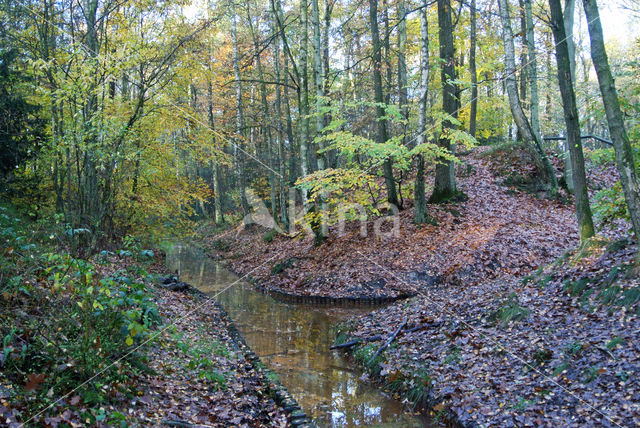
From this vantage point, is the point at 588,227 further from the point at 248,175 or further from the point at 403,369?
the point at 248,175

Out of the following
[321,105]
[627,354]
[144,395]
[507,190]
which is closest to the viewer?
[144,395]

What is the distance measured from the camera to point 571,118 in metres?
8.04

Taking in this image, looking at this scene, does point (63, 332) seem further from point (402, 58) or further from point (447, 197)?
point (402, 58)

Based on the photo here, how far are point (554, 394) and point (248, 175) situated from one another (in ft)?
81.5

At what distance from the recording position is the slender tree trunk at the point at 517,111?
1472 centimetres

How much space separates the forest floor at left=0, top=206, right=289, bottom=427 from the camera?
376 centimetres

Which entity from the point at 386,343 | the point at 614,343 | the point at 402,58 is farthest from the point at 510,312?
the point at 402,58

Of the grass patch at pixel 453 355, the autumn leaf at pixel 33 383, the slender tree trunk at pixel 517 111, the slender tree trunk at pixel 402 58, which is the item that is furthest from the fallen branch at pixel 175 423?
the slender tree trunk at pixel 517 111

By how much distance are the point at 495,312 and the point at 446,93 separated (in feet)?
27.9

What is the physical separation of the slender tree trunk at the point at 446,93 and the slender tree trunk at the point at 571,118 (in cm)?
400

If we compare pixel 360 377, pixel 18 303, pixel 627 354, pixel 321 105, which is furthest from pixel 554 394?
pixel 321 105

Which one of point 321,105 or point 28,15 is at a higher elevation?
point 28,15

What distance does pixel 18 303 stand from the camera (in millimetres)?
4730

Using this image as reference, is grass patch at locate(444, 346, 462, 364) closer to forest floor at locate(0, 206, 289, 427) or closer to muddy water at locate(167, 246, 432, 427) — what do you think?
muddy water at locate(167, 246, 432, 427)
